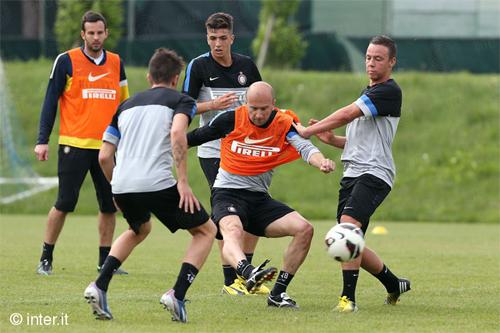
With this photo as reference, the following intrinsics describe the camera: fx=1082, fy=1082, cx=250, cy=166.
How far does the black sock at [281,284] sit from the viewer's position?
825 cm

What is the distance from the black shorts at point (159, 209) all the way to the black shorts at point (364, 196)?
1.32 metres

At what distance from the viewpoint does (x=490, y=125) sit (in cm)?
2462

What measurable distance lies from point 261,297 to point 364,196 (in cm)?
135

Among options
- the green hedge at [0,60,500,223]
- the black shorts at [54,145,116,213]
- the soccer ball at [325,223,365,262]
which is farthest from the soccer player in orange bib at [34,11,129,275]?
the green hedge at [0,60,500,223]

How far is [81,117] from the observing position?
10.7 meters

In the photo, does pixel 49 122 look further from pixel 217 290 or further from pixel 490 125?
pixel 490 125

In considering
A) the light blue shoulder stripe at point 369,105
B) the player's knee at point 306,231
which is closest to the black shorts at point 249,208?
the player's knee at point 306,231

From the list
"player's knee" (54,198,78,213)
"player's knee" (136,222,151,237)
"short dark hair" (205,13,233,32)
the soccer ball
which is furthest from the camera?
"player's knee" (54,198,78,213)

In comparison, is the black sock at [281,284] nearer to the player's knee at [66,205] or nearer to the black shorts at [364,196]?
the black shorts at [364,196]

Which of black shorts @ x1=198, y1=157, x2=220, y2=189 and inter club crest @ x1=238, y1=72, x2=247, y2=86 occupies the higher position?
inter club crest @ x1=238, y1=72, x2=247, y2=86

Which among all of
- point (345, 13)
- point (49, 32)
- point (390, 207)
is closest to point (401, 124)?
point (390, 207)

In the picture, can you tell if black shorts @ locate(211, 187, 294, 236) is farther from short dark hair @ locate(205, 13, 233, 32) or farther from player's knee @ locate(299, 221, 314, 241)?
short dark hair @ locate(205, 13, 233, 32)

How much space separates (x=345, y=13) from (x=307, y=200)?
8874 mm

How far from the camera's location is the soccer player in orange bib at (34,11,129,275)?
34.8ft
